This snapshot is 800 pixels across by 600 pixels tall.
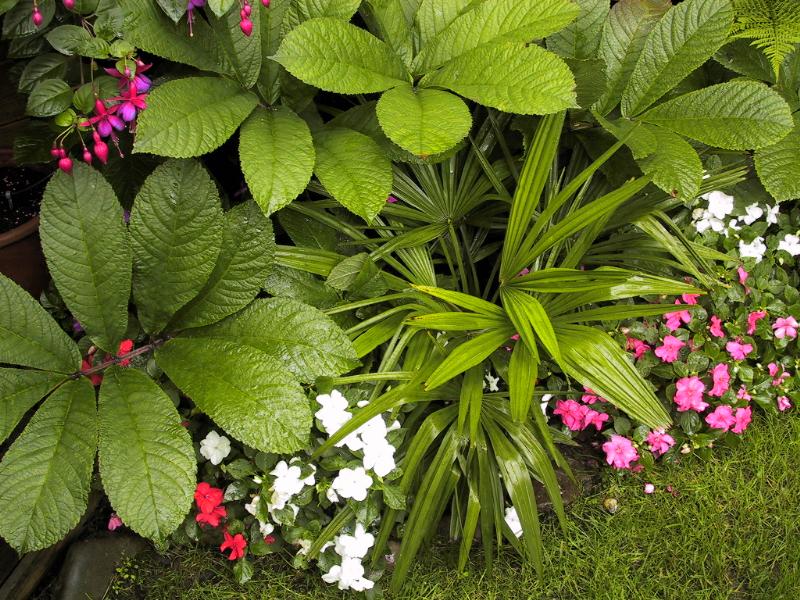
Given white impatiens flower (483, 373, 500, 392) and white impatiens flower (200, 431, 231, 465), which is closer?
white impatiens flower (200, 431, 231, 465)

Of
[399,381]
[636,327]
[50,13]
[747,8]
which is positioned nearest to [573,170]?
[636,327]

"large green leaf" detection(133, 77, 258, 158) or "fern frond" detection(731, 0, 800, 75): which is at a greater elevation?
"fern frond" detection(731, 0, 800, 75)

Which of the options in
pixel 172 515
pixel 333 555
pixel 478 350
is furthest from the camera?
pixel 333 555

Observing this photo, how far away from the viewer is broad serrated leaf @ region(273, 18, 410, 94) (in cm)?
147

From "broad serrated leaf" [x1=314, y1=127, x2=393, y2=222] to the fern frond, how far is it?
0.95 m

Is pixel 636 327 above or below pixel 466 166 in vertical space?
below

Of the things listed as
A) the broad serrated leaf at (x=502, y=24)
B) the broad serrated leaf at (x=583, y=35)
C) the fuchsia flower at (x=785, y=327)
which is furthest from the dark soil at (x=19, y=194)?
the fuchsia flower at (x=785, y=327)

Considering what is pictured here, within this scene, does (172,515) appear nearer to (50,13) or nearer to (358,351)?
(358,351)

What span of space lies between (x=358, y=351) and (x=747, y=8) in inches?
52.9

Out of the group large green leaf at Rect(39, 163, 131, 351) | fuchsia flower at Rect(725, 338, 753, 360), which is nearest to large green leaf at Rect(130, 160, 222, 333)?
large green leaf at Rect(39, 163, 131, 351)

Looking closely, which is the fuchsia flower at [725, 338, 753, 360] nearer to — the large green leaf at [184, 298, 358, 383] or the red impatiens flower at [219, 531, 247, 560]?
the large green leaf at [184, 298, 358, 383]

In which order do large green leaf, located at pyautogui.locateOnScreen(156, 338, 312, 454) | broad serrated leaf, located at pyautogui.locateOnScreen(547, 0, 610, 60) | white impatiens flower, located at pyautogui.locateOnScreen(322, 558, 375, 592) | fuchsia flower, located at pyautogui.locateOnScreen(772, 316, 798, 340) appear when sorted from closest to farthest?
large green leaf, located at pyautogui.locateOnScreen(156, 338, 312, 454), white impatiens flower, located at pyautogui.locateOnScreen(322, 558, 375, 592), broad serrated leaf, located at pyautogui.locateOnScreen(547, 0, 610, 60), fuchsia flower, located at pyautogui.locateOnScreen(772, 316, 798, 340)

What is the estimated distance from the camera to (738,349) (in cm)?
205

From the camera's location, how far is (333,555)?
1785 mm
